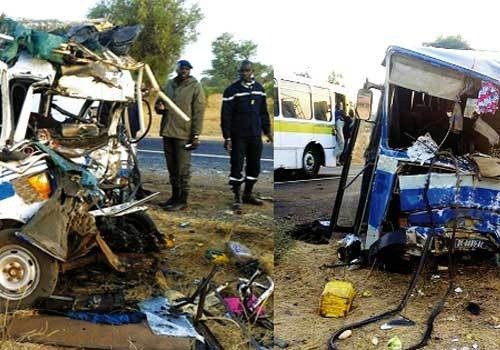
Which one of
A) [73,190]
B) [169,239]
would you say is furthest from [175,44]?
[73,190]

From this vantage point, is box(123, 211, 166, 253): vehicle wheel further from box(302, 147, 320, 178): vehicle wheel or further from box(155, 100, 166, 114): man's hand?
box(302, 147, 320, 178): vehicle wheel

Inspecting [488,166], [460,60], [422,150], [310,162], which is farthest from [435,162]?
[310,162]

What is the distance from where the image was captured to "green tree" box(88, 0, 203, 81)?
7.12 m

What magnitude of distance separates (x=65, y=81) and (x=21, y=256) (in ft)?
4.98

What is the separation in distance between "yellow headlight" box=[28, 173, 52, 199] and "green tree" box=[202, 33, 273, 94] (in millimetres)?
1959

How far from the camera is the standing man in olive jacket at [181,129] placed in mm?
6570

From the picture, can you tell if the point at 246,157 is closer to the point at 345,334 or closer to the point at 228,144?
the point at 228,144

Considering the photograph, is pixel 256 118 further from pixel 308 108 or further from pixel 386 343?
pixel 308 108

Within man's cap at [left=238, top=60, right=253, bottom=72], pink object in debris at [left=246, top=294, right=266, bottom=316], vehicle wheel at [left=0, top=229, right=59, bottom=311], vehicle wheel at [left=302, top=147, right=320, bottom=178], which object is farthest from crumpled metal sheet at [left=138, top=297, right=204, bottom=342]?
vehicle wheel at [left=302, top=147, right=320, bottom=178]

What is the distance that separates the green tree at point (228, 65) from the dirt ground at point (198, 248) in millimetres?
1214

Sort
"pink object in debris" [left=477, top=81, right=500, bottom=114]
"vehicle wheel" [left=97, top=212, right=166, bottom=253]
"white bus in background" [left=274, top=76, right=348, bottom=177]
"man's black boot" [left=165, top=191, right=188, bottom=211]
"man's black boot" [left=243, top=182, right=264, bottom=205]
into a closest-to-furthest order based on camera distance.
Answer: "pink object in debris" [left=477, top=81, right=500, bottom=114] < "vehicle wheel" [left=97, top=212, right=166, bottom=253] < "man's black boot" [left=243, top=182, right=264, bottom=205] < "man's black boot" [left=165, top=191, right=188, bottom=211] < "white bus in background" [left=274, top=76, right=348, bottom=177]

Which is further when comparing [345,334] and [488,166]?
[488,166]

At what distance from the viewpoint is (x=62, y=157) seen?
459 cm

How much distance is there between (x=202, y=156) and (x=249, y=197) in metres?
1.77
